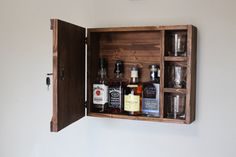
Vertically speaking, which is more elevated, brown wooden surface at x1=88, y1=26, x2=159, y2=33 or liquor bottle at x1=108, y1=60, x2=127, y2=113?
brown wooden surface at x1=88, y1=26, x2=159, y2=33

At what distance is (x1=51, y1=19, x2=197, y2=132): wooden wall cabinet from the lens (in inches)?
54.3

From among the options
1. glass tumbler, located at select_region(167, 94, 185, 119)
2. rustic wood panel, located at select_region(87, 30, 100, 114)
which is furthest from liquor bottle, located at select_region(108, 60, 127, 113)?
glass tumbler, located at select_region(167, 94, 185, 119)

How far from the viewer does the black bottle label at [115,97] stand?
1663 mm

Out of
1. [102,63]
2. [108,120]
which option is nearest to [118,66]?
[102,63]

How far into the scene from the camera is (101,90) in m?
1.66

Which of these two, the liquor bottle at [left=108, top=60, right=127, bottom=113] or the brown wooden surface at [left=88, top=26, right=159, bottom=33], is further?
the liquor bottle at [left=108, top=60, right=127, bottom=113]

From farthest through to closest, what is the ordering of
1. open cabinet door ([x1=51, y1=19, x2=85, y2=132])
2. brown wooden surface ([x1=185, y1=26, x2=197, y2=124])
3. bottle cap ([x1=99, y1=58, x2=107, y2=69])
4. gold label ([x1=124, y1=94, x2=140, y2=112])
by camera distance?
bottle cap ([x1=99, y1=58, x2=107, y2=69]), gold label ([x1=124, y1=94, x2=140, y2=112]), brown wooden surface ([x1=185, y1=26, x2=197, y2=124]), open cabinet door ([x1=51, y1=19, x2=85, y2=132])

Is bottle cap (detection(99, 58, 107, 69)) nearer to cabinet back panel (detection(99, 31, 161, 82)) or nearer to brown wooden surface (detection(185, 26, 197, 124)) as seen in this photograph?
cabinet back panel (detection(99, 31, 161, 82))

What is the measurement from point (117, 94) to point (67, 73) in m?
0.33

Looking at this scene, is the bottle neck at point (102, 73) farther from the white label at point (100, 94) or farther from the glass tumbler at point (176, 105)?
the glass tumbler at point (176, 105)

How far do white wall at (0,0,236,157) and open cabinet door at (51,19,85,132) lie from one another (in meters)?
0.26

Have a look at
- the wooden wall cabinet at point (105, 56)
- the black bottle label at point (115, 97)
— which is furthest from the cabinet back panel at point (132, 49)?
the black bottle label at point (115, 97)

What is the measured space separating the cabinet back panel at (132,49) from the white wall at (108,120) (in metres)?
0.07
